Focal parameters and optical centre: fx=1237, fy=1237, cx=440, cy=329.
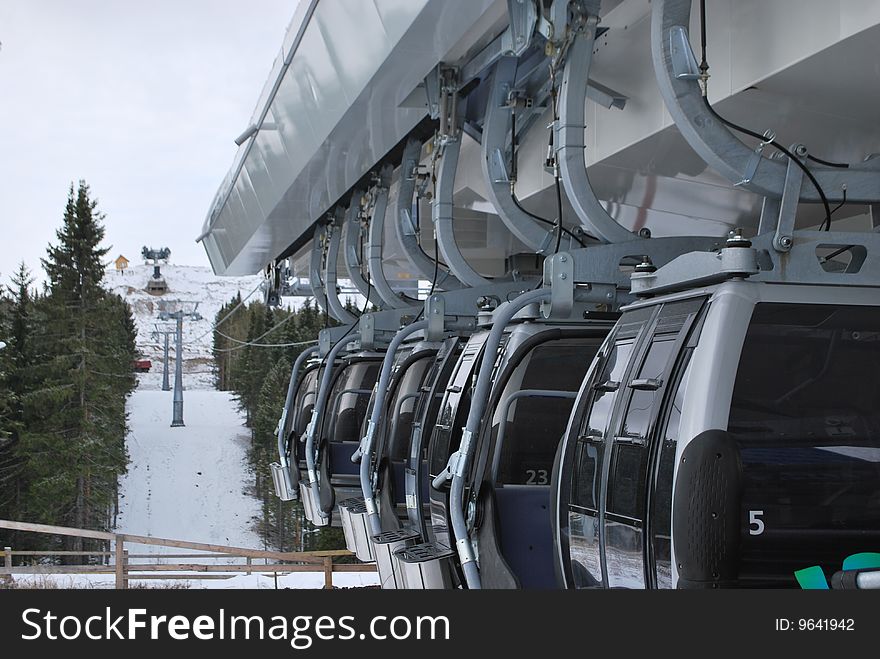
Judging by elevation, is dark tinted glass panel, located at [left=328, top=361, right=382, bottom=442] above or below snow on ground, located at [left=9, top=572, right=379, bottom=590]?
above

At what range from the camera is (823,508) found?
4.02m

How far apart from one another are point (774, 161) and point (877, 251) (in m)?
0.98

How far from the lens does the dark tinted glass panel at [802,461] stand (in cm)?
399

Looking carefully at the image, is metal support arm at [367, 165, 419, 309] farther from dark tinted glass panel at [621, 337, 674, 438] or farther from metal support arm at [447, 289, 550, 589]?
dark tinted glass panel at [621, 337, 674, 438]

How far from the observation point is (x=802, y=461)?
402 centimetres

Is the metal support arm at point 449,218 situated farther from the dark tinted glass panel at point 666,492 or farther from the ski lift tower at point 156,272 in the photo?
the ski lift tower at point 156,272

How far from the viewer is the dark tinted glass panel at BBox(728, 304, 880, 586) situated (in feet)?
13.1

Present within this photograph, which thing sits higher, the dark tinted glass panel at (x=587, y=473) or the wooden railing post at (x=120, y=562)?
the dark tinted glass panel at (x=587, y=473)

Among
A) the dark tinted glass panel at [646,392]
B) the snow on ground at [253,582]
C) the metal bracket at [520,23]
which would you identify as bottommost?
the snow on ground at [253,582]

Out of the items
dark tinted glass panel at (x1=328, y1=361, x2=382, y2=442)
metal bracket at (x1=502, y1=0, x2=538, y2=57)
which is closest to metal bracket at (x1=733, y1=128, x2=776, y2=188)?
metal bracket at (x1=502, y1=0, x2=538, y2=57)

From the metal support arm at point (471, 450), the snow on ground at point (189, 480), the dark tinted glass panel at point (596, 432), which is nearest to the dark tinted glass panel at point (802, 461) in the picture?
the dark tinted glass panel at point (596, 432)

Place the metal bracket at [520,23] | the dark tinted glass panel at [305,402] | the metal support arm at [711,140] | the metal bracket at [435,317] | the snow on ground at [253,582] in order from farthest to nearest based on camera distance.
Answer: the snow on ground at [253,582] < the dark tinted glass panel at [305,402] < the metal bracket at [435,317] < the metal bracket at [520,23] < the metal support arm at [711,140]

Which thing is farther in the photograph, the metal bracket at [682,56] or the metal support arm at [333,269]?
the metal support arm at [333,269]

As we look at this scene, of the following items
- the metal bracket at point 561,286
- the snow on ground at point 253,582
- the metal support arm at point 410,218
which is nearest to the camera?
the metal bracket at point 561,286
